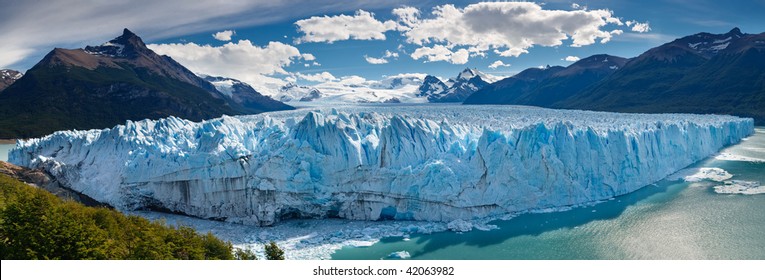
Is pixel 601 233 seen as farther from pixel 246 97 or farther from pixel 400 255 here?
pixel 246 97

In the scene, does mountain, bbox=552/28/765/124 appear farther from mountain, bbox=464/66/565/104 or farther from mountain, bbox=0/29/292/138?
mountain, bbox=0/29/292/138

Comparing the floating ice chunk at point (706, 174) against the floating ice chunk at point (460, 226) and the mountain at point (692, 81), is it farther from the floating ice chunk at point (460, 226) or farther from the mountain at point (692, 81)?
the mountain at point (692, 81)

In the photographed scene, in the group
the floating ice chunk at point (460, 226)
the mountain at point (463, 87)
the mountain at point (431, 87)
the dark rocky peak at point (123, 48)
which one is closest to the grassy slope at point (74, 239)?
the floating ice chunk at point (460, 226)

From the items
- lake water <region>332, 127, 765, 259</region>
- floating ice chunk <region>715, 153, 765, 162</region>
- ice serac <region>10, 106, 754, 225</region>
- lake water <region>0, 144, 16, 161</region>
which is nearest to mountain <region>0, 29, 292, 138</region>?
lake water <region>0, 144, 16, 161</region>

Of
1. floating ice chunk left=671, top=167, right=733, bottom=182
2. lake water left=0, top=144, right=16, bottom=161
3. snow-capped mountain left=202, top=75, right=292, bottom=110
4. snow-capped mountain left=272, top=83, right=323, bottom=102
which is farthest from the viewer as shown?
snow-capped mountain left=272, top=83, right=323, bottom=102

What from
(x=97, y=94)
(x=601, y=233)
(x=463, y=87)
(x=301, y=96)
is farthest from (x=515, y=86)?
(x=601, y=233)

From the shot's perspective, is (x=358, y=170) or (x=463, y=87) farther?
(x=463, y=87)

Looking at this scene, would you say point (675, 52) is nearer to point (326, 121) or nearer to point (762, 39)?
point (762, 39)
